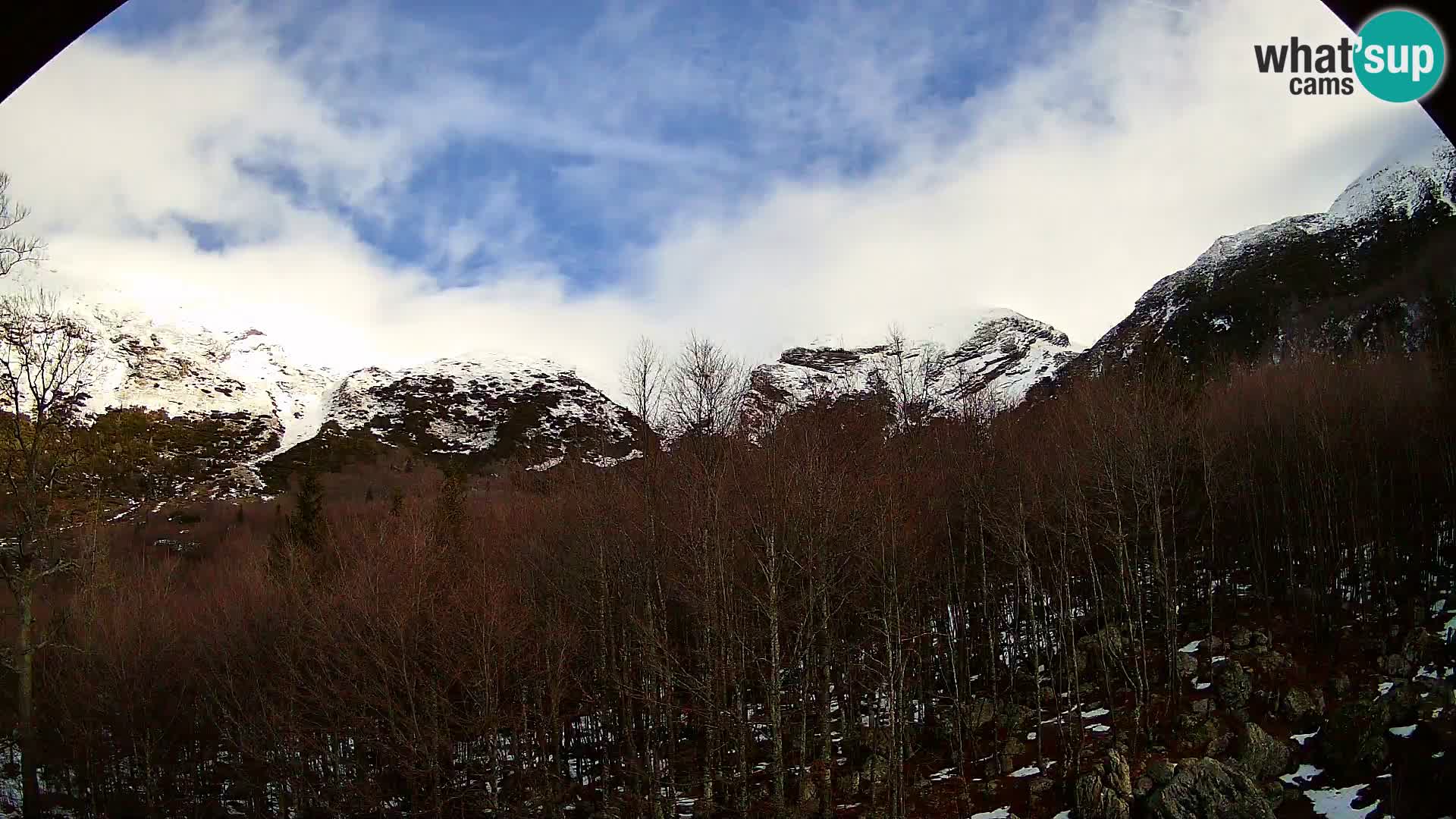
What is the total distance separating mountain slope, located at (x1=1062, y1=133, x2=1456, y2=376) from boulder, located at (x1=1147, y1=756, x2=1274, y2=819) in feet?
57.2

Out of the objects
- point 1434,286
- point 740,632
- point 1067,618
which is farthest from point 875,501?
point 1434,286

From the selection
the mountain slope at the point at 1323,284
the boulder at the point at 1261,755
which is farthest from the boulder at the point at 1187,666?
the mountain slope at the point at 1323,284

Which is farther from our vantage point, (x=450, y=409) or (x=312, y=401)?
(x=312, y=401)

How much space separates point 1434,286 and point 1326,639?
17096 millimetres

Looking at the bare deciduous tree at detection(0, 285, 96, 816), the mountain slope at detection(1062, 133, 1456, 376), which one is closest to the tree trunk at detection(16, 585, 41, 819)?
the bare deciduous tree at detection(0, 285, 96, 816)

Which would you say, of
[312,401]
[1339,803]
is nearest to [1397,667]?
[1339,803]

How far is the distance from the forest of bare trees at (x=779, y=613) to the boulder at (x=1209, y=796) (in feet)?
9.06

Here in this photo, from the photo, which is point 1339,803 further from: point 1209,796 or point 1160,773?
→ point 1160,773

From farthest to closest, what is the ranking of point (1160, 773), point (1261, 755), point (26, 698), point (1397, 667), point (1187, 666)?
point (1187, 666) → point (1397, 667) → point (1261, 755) → point (1160, 773) → point (26, 698)

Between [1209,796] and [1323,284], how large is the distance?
5316cm

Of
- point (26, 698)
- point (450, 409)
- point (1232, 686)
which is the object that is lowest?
point (1232, 686)

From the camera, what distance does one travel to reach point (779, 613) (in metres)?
19.5

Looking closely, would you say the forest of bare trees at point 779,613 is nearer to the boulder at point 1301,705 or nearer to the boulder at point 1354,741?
the boulder at point 1301,705

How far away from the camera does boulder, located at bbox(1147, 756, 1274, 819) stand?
15.5 meters
